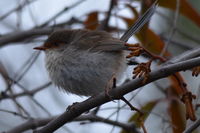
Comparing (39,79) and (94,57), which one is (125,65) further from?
(39,79)

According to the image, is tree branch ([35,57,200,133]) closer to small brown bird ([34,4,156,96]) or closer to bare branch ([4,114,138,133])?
small brown bird ([34,4,156,96])

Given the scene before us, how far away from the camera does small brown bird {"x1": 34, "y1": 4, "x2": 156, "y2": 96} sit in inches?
172

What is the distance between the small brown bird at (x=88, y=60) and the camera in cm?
437

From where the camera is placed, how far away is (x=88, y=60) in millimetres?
4465

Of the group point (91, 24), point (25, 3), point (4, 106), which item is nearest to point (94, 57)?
point (91, 24)

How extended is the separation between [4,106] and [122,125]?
3694mm

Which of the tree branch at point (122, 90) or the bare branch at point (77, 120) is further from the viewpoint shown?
the bare branch at point (77, 120)

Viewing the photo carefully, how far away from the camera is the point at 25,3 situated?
6.18 metres

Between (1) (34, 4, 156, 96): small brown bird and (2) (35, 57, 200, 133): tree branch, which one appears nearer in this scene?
(2) (35, 57, 200, 133): tree branch

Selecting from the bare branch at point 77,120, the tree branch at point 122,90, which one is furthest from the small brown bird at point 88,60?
the tree branch at point 122,90

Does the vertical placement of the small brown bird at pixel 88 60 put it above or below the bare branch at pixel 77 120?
above

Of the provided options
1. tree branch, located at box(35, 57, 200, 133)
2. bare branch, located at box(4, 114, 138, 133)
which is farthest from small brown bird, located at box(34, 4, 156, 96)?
tree branch, located at box(35, 57, 200, 133)

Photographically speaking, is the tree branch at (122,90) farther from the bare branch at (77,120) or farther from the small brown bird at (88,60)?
the bare branch at (77,120)

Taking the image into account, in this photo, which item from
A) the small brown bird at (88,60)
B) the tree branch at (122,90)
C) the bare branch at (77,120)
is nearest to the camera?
the tree branch at (122,90)
